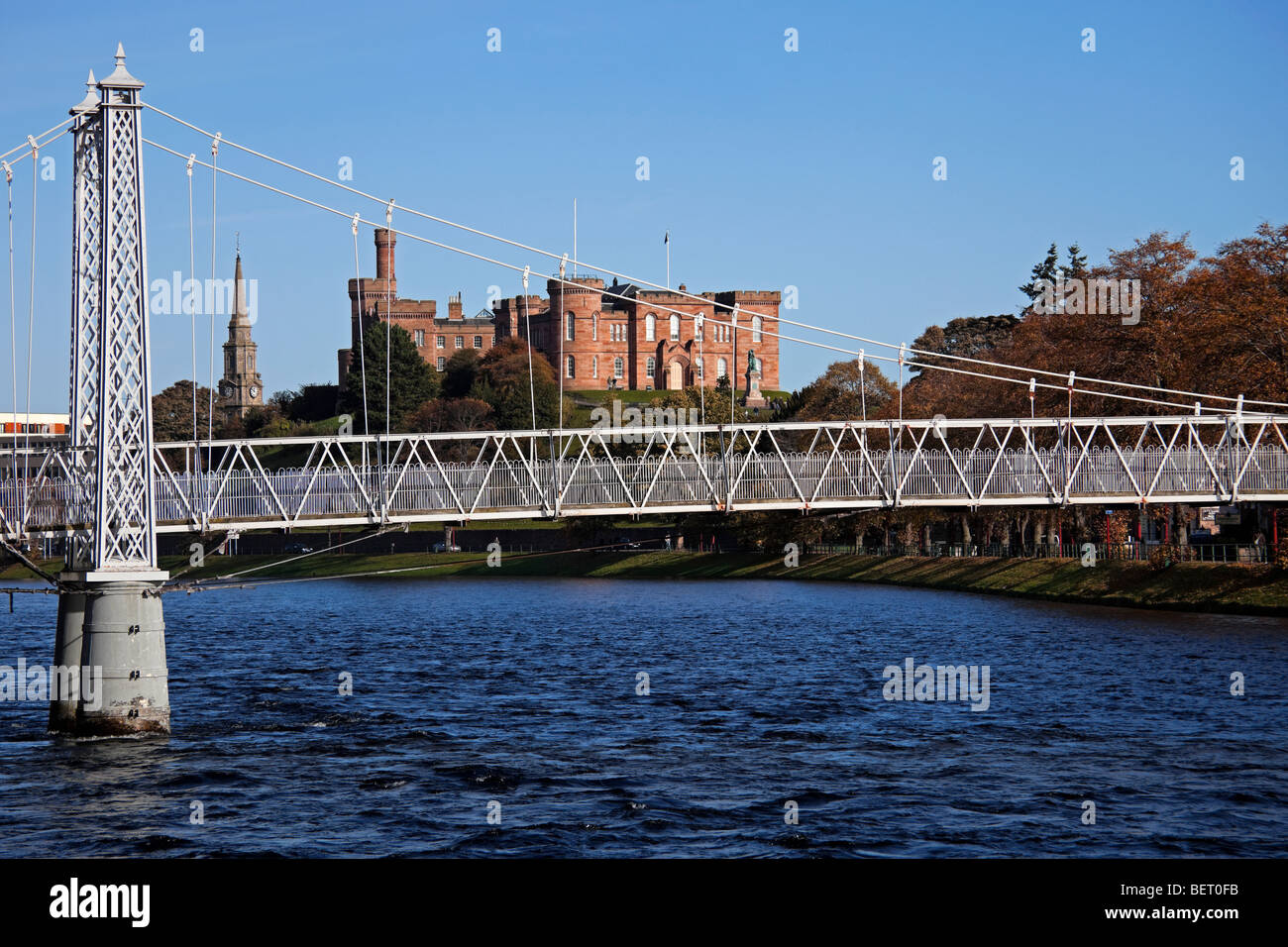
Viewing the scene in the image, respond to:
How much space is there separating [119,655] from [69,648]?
1.73 metres

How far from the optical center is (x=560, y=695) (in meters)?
49.4

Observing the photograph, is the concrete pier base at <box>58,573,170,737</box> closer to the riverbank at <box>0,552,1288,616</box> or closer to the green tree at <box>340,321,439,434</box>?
the riverbank at <box>0,552,1288,616</box>

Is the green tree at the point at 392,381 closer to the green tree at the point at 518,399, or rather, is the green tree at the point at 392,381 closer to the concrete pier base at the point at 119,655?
the green tree at the point at 518,399

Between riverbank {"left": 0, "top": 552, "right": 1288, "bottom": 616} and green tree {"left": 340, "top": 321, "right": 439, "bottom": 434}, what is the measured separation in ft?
122

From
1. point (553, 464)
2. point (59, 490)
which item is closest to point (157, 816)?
point (553, 464)

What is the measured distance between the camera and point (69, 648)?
35719 millimetres

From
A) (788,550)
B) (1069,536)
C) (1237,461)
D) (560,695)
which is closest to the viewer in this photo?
(560,695)
